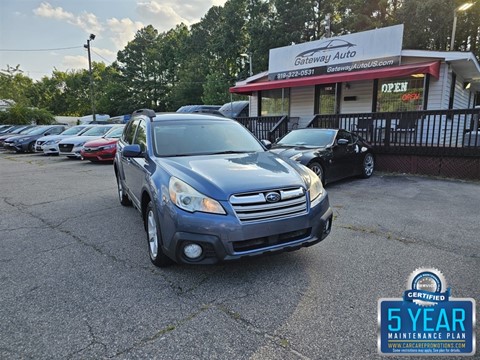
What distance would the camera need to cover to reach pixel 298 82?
13.6 m

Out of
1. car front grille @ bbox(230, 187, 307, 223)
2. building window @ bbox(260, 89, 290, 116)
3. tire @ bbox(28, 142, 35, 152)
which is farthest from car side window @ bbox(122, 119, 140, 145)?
A: tire @ bbox(28, 142, 35, 152)

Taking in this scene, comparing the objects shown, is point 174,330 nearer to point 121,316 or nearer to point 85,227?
point 121,316

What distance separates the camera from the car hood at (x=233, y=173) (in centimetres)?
287

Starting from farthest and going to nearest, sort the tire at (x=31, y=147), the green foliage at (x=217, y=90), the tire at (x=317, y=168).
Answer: the green foliage at (x=217, y=90) → the tire at (x=31, y=147) → the tire at (x=317, y=168)

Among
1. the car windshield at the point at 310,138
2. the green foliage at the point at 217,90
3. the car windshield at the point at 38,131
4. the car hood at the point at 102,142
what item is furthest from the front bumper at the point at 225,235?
the green foliage at the point at 217,90

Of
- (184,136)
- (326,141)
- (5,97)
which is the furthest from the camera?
(5,97)

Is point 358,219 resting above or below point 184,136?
below

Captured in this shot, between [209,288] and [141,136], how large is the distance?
2410 mm

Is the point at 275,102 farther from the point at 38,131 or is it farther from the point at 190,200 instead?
the point at 190,200

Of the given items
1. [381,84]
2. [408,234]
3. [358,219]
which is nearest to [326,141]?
[358,219]

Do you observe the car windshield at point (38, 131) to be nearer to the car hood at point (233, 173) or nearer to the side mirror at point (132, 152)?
the side mirror at point (132, 152)

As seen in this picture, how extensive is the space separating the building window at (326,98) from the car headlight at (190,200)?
40.8 feet

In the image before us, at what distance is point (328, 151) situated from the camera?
7.22 meters

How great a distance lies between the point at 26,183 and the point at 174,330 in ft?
26.3
